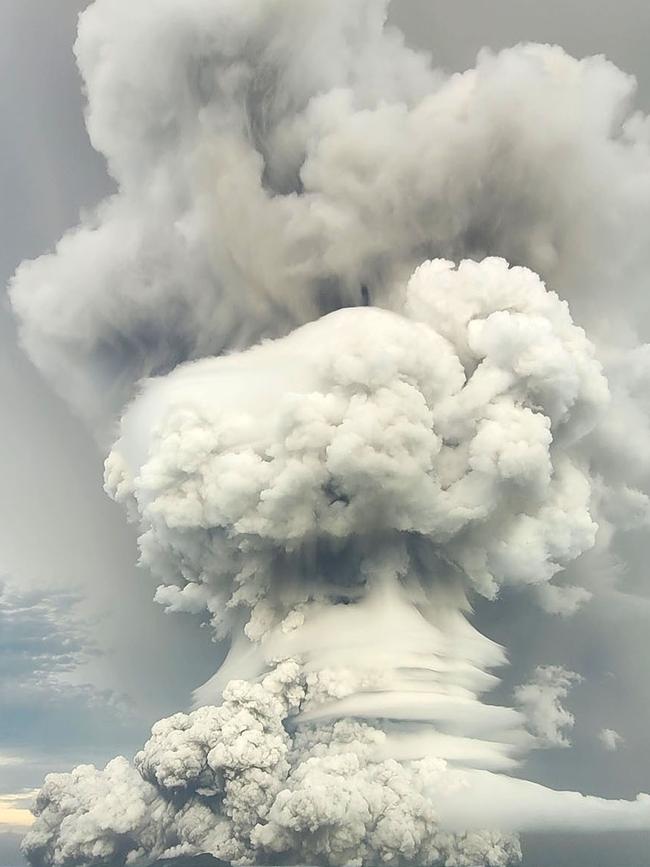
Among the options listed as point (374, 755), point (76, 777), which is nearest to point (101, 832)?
point (76, 777)

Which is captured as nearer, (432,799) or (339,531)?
(432,799)

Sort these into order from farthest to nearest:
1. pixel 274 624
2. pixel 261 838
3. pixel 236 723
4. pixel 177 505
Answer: pixel 274 624 → pixel 177 505 → pixel 236 723 → pixel 261 838

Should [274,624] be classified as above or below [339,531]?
below

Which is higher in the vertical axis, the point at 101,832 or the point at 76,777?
the point at 76,777

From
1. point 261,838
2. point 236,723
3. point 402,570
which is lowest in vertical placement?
point 261,838

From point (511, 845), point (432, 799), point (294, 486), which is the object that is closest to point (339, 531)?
point (294, 486)

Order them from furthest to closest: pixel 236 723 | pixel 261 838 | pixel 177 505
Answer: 1. pixel 177 505
2. pixel 236 723
3. pixel 261 838

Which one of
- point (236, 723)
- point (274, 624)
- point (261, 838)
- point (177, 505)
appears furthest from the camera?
point (274, 624)

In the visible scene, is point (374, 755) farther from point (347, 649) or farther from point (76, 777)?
point (76, 777)

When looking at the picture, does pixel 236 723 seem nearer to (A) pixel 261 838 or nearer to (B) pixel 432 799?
(A) pixel 261 838
